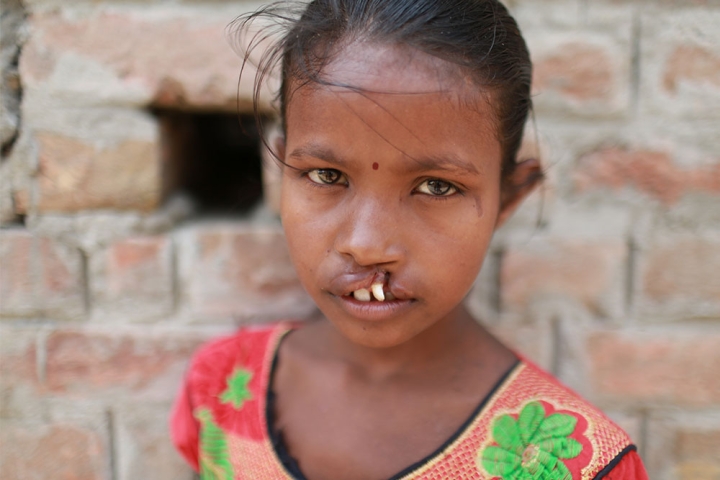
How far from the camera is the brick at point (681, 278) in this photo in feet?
3.61

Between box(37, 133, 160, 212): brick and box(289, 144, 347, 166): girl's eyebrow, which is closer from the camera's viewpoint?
box(289, 144, 347, 166): girl's eyebrow

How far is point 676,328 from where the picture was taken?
3.68ft

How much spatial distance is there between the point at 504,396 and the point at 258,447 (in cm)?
40

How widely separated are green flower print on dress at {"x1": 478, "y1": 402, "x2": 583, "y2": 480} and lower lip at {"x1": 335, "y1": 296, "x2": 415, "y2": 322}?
0.81ft

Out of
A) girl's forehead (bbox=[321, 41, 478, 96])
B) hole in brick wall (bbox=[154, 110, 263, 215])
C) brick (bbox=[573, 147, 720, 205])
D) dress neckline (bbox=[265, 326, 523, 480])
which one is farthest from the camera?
hole in brick wall (bbox=[154, 110, 263, 215])

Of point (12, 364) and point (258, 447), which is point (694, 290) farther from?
point (12, 364)

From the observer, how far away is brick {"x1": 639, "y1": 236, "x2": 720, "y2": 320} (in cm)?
110

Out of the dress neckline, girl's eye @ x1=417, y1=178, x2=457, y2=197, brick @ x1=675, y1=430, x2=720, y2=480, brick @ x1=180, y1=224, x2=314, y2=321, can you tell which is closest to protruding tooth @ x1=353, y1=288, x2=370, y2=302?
girl's eye @ x1=417, y1=178, x2=457, y2=197

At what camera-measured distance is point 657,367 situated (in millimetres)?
1127

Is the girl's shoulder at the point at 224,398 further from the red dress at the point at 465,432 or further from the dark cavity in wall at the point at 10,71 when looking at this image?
the dark cavity in wall at the point at 10,71

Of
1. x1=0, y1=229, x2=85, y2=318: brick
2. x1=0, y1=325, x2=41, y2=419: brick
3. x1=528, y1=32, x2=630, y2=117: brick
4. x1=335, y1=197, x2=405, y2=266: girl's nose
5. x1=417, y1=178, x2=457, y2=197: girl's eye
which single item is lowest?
x1=0, y1=325, x2=41, y2=419: brick

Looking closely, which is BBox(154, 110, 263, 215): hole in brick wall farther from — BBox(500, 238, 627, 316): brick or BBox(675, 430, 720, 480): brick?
BBox(675, 430, 720, 480): brick

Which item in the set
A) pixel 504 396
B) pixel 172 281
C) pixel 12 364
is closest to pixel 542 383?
pixel 504 396

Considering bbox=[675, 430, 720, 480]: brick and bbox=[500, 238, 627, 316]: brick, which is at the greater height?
bbox=[500, 238, 627, 316]: brick
